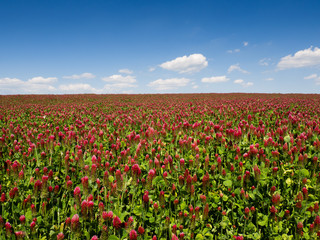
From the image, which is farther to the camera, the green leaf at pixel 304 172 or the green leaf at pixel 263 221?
the green leaf at pixel 304 172

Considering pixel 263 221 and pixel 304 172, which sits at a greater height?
pixel 304 172

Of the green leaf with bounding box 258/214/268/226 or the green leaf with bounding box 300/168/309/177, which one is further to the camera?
the green leaf with bounding box 300/168/309/177

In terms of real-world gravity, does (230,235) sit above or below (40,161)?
below

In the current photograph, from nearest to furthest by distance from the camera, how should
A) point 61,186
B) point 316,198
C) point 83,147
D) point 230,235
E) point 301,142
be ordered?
point 230,235 < point 316,198 < point 61,186 < point 301,142 < point 83,147

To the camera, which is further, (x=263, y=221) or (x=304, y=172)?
(x=304, y=172)

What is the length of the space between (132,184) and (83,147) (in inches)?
80.1

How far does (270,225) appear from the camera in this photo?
8.79 feet

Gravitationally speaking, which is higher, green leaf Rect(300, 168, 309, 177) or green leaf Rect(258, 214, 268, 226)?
green leaf Rect(300, 168, 309, 177)

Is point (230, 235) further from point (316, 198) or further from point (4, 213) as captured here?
point (4, 213)

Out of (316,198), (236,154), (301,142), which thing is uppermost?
(301,142)

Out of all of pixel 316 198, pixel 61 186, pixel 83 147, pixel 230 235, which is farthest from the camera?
pixel 83 147

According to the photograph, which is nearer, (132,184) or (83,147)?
(132,184)

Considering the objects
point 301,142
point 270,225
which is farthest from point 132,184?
point 301,142

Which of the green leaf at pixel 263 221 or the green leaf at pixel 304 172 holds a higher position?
the green leaf at pixel 304 172
